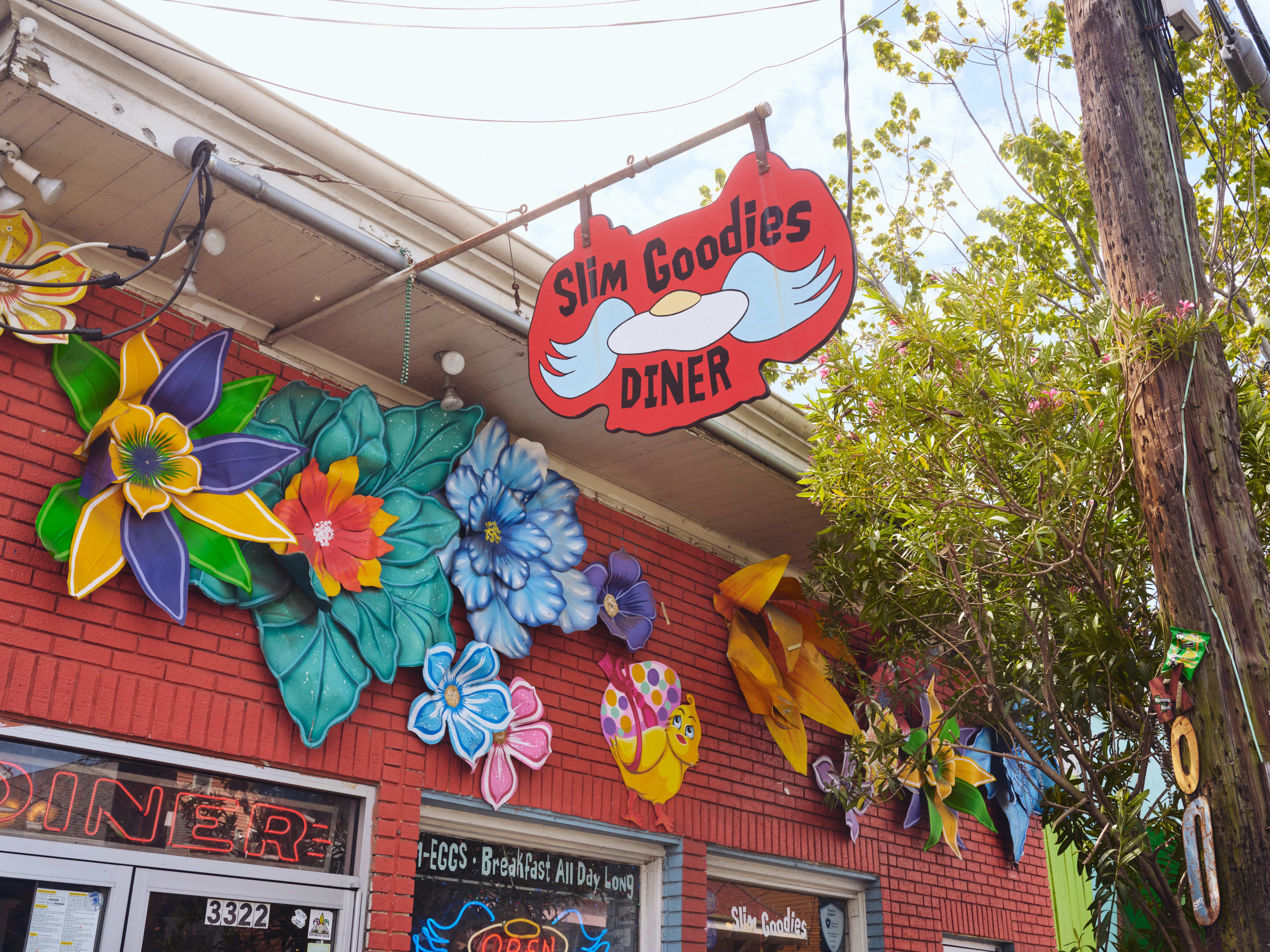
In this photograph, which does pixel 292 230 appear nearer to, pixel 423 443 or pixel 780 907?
pixel 423 443

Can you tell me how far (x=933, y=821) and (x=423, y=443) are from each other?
14.5ft

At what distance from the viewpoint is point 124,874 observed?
11.9 feet

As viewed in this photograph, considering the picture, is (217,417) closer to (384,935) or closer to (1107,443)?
(384,935)

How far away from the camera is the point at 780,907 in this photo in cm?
640

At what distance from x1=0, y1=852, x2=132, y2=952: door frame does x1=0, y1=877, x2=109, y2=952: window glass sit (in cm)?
2

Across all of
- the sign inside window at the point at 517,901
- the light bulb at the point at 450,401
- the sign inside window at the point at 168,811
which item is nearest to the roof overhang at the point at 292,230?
the light bulb at the point at 450,401

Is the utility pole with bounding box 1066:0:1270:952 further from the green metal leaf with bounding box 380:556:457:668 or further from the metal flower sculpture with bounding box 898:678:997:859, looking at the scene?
the green metal leaf with bounding box 380:556:457:668

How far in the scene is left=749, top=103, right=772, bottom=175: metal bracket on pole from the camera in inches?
144

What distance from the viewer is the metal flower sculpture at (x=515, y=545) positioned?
16.6 feet

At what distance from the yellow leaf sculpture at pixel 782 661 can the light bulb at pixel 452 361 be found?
2518mm

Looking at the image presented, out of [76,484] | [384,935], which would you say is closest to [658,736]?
[384,935]

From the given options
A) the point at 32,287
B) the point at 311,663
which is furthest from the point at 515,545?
the point at 32,287

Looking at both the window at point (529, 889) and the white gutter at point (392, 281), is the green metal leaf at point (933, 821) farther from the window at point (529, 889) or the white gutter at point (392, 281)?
the white gutter at point (392, 281)

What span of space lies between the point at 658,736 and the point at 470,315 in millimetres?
2622
